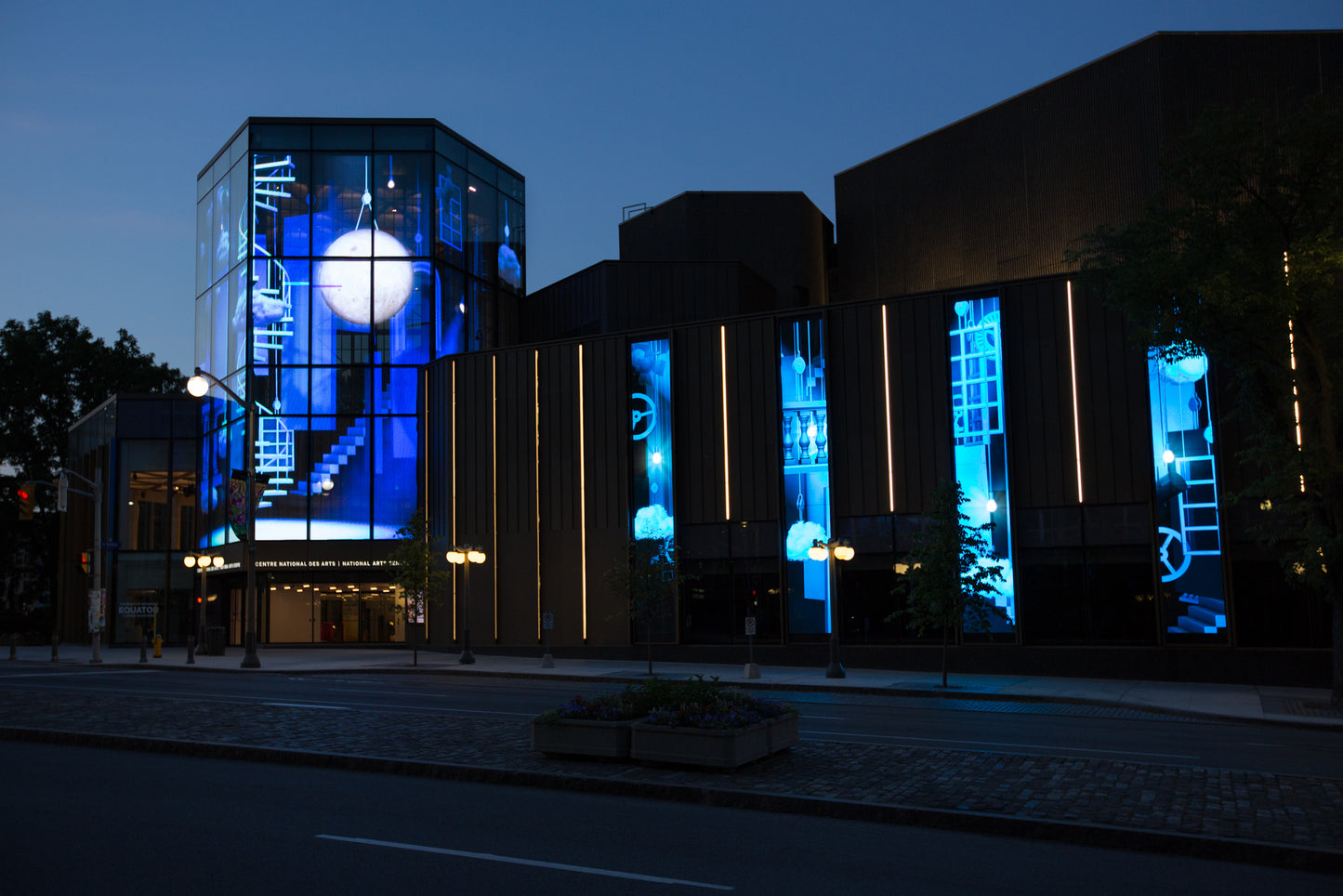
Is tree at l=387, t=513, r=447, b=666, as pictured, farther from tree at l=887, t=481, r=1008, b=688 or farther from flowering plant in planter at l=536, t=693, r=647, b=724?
flowering plant in planter at l=536, t=693, r=647, b=724

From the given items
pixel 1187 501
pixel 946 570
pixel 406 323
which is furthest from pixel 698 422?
pixel 406 323

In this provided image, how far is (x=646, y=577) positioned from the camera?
103 feet

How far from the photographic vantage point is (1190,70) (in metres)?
35.5

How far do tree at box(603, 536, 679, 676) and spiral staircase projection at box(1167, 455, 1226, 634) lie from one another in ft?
45.6

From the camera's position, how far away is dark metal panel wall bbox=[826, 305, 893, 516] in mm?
32188

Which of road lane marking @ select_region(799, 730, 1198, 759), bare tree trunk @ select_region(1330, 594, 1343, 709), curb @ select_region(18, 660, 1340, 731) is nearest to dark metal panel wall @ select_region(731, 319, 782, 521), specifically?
curb @ select_region(18, 660, 1340, 731)

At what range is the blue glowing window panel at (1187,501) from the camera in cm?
2805

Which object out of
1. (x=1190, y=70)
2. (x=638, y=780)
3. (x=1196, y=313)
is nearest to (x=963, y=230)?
(x=1190, y=70)

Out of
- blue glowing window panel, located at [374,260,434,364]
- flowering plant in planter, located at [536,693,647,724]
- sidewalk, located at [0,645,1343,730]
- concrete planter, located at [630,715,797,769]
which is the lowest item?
sidewalk, located at [0,645,1343,730]

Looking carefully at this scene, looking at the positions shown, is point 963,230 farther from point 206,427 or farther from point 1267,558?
point 206,427

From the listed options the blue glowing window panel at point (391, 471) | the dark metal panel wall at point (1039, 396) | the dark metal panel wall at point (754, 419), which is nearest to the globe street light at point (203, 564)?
the blue glowing window panel at point (391, 471)

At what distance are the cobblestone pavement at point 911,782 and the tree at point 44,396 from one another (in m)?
63.8

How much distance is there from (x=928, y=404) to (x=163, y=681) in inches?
873

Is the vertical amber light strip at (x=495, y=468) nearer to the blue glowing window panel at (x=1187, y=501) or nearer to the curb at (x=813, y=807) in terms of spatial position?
the blue glowing window panel at (x=1187, y=501)
